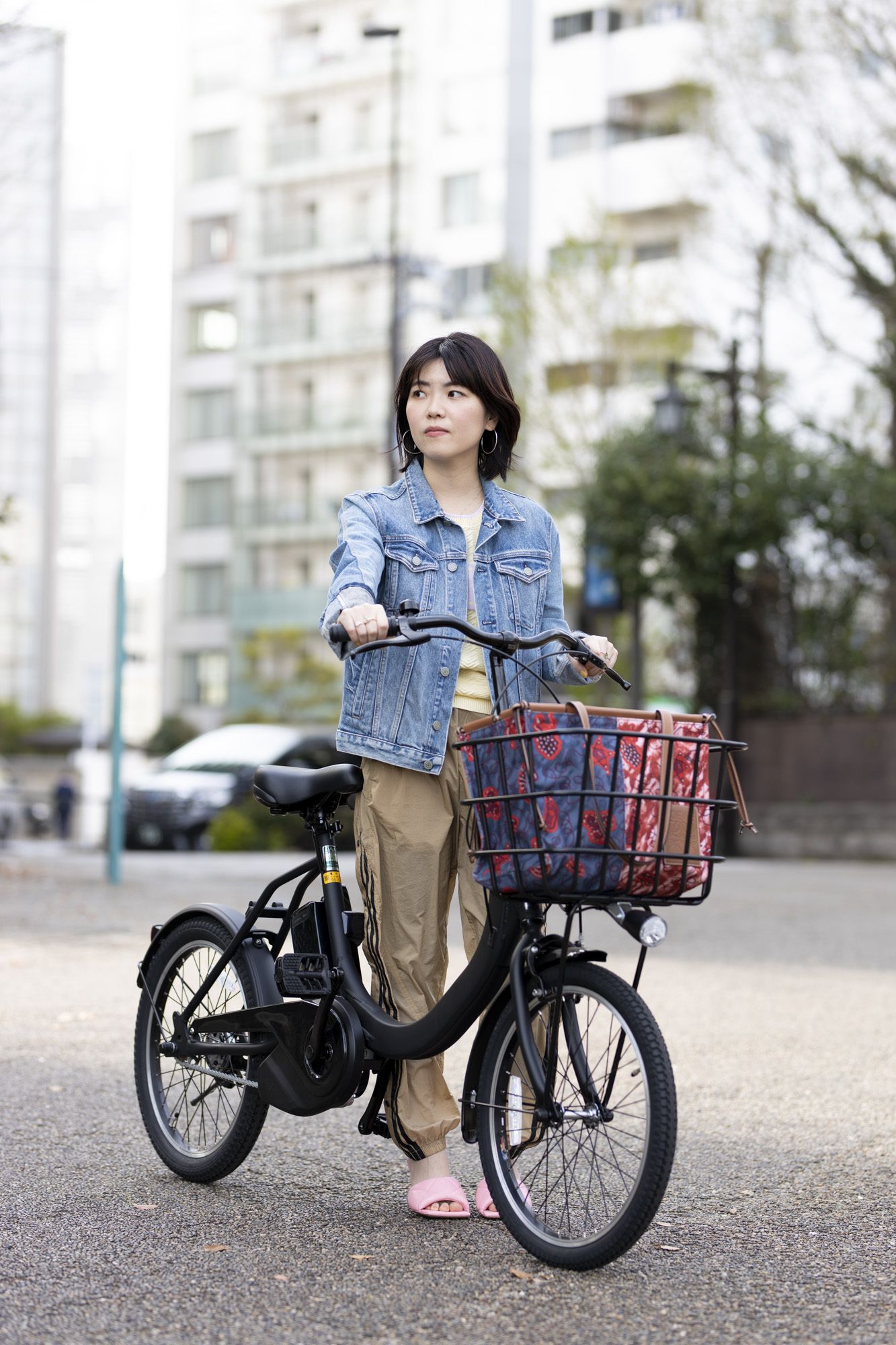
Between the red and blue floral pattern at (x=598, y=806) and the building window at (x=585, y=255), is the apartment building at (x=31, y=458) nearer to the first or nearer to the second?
the building window at (x=585, y=255)

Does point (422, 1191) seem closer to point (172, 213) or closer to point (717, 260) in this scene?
point (717, 260)

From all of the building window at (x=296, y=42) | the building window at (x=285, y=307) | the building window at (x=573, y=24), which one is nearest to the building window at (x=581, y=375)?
the building window at (x=573, y=24)

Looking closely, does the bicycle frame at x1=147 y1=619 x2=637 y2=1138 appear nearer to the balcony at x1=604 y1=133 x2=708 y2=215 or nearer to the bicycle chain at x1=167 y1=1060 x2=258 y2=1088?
the bicycle chain at x1=167 y1=1060 x2=258 y2=1088

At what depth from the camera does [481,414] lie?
13.0 feet

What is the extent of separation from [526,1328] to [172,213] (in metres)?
58.0

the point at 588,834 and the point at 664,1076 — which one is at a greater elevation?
the point at 588,834

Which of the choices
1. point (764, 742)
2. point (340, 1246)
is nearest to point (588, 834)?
point (340, 1246)

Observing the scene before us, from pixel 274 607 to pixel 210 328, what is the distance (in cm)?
1059

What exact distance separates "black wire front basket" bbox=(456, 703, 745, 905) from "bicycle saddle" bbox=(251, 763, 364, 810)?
1.92 ft

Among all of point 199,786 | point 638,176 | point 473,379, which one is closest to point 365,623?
point 473,379

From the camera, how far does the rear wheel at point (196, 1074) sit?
13.3 ft

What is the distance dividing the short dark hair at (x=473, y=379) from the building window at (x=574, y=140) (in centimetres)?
4344

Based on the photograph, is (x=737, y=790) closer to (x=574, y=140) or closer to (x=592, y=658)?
(x=592, y=658)

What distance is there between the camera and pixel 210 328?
5666 centimetres
